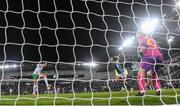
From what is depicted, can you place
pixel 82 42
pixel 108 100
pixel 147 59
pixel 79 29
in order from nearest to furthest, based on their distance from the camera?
pixel 108 100 < pixel 147 59 < pixel 79 29 < pixel 82 42

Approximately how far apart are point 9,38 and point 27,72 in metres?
11.0

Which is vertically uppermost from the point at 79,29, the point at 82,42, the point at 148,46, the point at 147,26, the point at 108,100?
the point at 79,29

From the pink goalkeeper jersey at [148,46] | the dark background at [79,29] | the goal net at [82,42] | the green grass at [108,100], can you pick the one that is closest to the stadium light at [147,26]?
the pink goalkeeper jersey at [148,46]

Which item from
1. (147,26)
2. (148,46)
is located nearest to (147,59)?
(148,46)

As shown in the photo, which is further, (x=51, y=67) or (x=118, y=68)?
(x=51, y=67)

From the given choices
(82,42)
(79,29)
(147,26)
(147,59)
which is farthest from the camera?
(82,42)

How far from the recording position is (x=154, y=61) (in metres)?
8.38

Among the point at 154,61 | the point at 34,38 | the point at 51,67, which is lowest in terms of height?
the point at 154,61

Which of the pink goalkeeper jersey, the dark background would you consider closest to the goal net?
the dark background

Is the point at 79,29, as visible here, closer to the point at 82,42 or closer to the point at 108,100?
the point at 82,42

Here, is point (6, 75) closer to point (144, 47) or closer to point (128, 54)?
point (128, 54)

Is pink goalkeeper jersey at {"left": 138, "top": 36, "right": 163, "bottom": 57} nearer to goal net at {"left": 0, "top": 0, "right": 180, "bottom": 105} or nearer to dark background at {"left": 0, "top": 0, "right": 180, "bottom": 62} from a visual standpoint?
goal net at {"left": 0, "top": 0, "right": 180, "bottom": 105}

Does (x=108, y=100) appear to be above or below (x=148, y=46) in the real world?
below

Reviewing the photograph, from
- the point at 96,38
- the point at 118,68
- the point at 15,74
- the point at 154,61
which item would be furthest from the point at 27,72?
the point at 154,61
